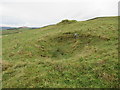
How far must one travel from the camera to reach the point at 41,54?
2783 centimetres

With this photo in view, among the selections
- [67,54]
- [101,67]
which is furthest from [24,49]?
[101,67]

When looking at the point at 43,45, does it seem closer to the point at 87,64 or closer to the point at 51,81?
the point at 87,64

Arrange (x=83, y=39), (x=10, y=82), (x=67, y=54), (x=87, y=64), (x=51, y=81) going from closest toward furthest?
(x=51, y=81), (x=10, y=82), (x=87, y=64), (x=67, y=54), (x=83, y=39)

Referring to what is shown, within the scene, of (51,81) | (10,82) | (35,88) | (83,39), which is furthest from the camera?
(83,39)

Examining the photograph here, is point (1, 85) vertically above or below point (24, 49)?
below

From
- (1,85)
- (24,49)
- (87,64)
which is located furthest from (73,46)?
(1,85)

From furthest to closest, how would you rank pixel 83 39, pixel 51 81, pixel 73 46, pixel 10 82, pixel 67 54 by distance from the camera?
→ pixel 83 39 < pixel 73 46 < pixel 67 54 < pixel 10 82 < pixel 51 81

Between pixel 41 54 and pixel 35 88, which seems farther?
pixel 41 54

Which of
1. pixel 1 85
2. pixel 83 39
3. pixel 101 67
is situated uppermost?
pixel 83 39

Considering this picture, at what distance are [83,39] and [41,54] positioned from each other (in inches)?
386

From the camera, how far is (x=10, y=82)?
15789 mm

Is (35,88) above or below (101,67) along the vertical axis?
below

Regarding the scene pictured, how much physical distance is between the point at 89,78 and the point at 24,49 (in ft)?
58.4

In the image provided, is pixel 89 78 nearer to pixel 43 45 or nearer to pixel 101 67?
pixel 101 67
